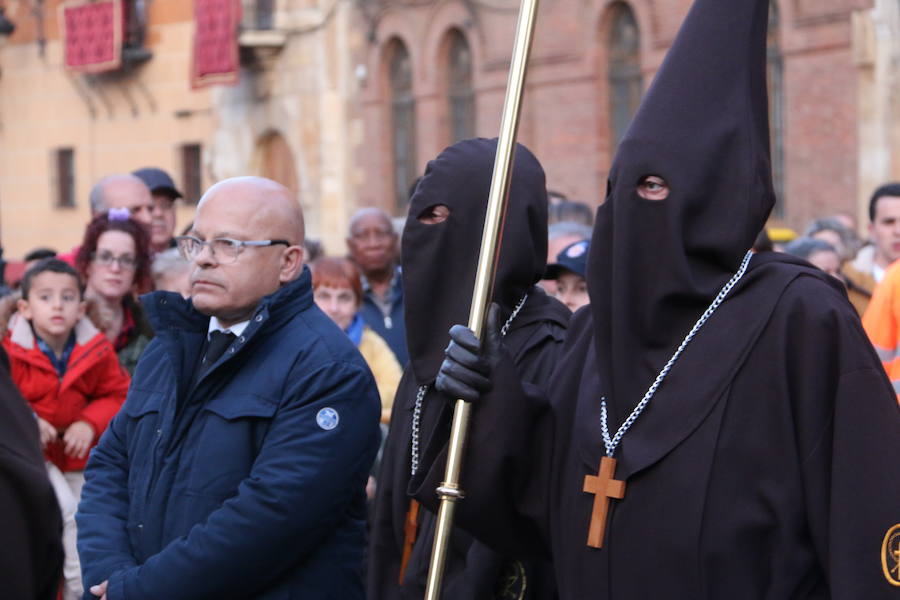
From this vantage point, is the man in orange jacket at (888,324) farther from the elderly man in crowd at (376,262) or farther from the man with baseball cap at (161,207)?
the man with baseball cap at (161,207)

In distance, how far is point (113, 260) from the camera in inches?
266

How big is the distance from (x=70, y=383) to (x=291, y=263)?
206cm

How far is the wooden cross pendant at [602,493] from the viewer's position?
3.27m

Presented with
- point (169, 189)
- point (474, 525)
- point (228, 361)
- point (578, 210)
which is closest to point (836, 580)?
point (474, 525)

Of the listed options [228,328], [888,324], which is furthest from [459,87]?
[228,328]

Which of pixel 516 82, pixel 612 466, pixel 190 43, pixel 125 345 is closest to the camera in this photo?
pixel 612 466

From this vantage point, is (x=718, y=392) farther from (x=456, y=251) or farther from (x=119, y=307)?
(x=119, y=307)

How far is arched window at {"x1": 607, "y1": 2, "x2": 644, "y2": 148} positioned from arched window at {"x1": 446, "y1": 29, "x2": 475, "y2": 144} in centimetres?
297

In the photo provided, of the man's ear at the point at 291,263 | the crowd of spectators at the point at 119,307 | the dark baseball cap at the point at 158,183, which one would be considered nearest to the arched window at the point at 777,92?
the crowd of spectators at the point at 119,307

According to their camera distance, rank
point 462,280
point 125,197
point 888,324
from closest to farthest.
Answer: point 462,280
point 888,324
point 125,197

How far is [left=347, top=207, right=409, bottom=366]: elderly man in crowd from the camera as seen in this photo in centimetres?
814

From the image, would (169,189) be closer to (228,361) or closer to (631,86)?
(228,361)

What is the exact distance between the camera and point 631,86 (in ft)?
66.6

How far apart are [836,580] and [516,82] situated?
4.27 ft
